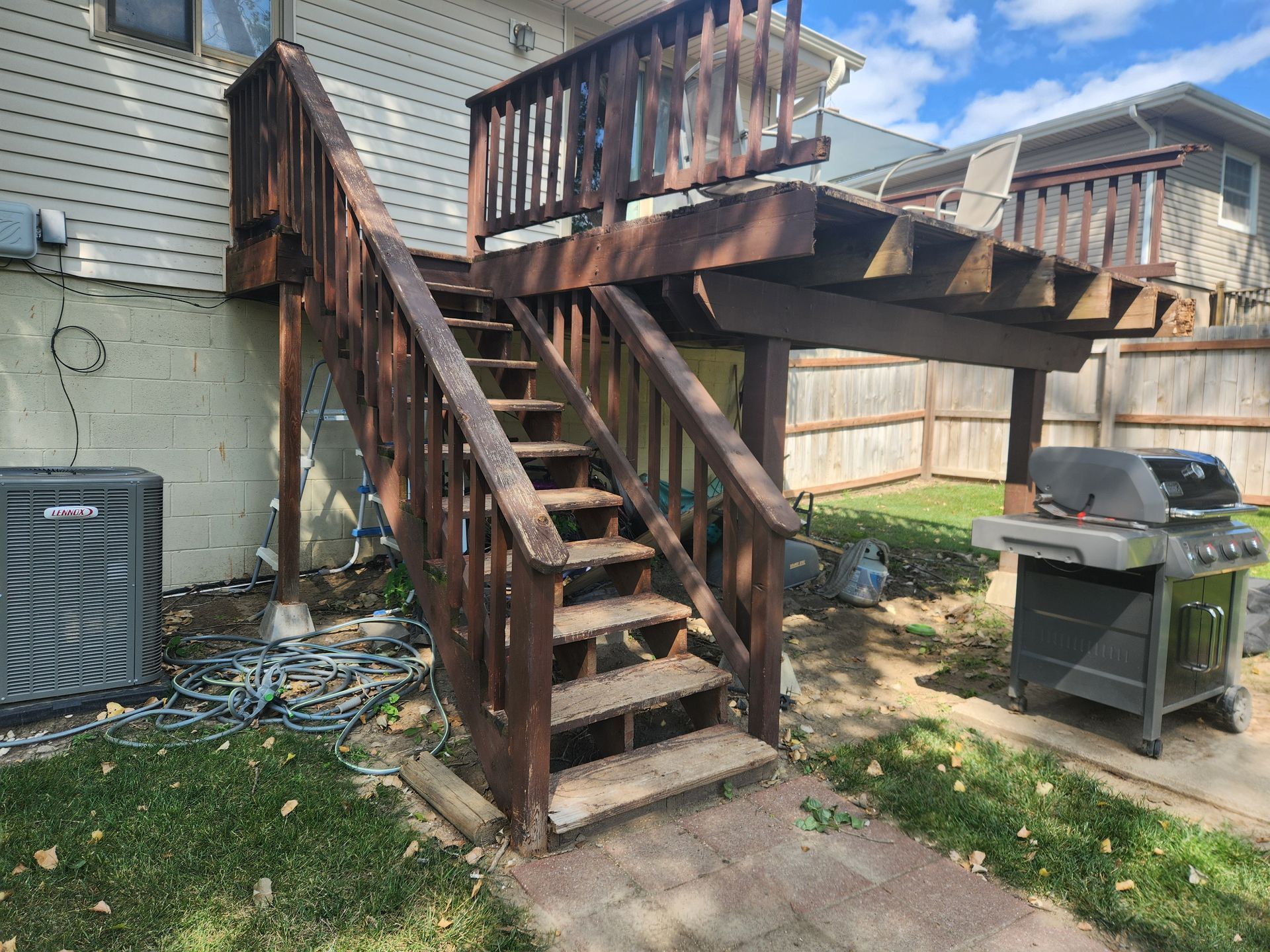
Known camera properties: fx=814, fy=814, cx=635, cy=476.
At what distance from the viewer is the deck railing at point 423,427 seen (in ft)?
7.88

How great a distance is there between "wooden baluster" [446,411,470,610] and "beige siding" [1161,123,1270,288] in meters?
13.6

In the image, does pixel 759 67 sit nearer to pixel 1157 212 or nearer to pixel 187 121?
pixel 187 121

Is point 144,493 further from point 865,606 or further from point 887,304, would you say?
point 865,606

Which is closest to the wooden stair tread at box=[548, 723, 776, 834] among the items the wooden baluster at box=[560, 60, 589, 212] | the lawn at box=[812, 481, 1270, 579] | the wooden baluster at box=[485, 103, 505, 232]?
the wooden baluster at box=[560, 60, 589, 212]

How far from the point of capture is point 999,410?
10883mm

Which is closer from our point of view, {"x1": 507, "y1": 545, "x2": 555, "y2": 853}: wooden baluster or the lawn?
{"x1": 507, "y1": 545, "x2": 555, "y2": 853}: wooden baluster

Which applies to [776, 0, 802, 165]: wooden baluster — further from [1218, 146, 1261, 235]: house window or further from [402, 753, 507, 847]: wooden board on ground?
[1218, 146, 1261, 235]: house window

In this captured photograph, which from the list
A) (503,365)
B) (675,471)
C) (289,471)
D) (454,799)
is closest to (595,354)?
(503,365)

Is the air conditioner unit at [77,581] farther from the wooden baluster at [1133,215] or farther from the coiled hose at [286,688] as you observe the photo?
the wooden baluster at [1133,215]

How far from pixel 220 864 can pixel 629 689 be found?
134 cm

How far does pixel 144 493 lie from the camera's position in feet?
11.1

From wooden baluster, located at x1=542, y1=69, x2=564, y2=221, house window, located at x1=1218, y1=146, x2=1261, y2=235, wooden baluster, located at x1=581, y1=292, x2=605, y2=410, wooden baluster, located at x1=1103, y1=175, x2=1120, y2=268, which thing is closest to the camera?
wooden baluster, located at x1=581, y1=292, x2=605, y2=410

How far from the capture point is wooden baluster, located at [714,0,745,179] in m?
2.99

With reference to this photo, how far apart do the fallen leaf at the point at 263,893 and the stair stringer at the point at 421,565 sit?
681 mm
